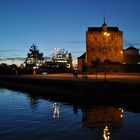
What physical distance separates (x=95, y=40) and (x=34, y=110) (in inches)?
3181

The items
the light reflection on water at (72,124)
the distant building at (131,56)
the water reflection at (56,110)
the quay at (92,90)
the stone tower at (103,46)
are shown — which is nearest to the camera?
the light reflection on water at (72,124)

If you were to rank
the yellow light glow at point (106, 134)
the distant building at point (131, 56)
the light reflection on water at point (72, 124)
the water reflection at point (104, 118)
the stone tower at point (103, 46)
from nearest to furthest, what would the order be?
1. the yellow light glow at point (106, 134)
2. the light reflection on water at point (72, 124)
3. the water reflection at point (104, 118)
4. the stone tower at point (103, 46)
5. the distant building at point (131, 56)

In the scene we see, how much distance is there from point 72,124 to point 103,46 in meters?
90.6

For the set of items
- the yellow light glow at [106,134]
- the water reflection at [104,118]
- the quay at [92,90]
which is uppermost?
the quay at [92,90]

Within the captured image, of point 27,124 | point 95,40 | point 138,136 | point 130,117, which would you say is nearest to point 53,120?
point 27,124

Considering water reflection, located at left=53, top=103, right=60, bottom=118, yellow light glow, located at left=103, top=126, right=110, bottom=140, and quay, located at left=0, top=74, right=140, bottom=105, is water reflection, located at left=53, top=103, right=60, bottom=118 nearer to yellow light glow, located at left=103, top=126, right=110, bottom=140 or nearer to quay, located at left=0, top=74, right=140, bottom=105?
quay, located at left=0, top=74, right=140, bottom=105

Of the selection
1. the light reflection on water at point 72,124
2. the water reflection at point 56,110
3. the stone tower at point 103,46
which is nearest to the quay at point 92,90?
the light reflection on water at point 72,124

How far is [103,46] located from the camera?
122 meters

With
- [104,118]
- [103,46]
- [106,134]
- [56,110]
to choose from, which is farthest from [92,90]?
[103,46]

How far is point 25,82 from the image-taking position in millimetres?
77062

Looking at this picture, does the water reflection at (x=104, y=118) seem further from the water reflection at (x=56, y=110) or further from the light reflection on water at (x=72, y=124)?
the water reflection at (x=56, y=110)

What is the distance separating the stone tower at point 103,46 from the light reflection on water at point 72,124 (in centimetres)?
7743

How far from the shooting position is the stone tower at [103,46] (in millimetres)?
121000

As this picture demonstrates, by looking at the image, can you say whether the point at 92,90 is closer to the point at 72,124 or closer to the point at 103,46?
the point at 72,124
